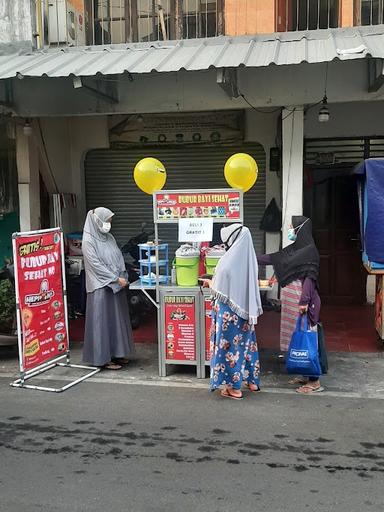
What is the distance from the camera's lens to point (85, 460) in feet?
13.1

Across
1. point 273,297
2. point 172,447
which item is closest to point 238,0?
point 273,297

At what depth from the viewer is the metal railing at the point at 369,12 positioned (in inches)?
302

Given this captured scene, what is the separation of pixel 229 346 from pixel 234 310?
0.36m

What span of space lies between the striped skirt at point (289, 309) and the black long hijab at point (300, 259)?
0.29 m

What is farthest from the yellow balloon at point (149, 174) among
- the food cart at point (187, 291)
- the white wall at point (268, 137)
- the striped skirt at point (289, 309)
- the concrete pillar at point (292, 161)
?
the white wall at point (268, 137)

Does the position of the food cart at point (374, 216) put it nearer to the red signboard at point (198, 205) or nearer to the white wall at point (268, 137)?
the red signboard at point (198, 205)

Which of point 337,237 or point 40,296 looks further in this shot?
point 337,237

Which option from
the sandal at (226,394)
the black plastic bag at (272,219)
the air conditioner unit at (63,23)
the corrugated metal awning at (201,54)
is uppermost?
the air conditioner unit at (63,23)

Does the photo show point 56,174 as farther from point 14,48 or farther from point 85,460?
point 85,460

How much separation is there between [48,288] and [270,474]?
10.8ft

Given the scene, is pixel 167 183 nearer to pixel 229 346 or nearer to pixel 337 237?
pixel 337 237

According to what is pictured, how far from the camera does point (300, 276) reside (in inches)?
212

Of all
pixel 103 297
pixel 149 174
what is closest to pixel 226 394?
pixel 103 297

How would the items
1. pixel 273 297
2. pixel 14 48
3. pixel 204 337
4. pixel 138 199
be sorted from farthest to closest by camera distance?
pixel 138 199 → pixel 273 297 → pixel 14 48 → pixel 204 337
